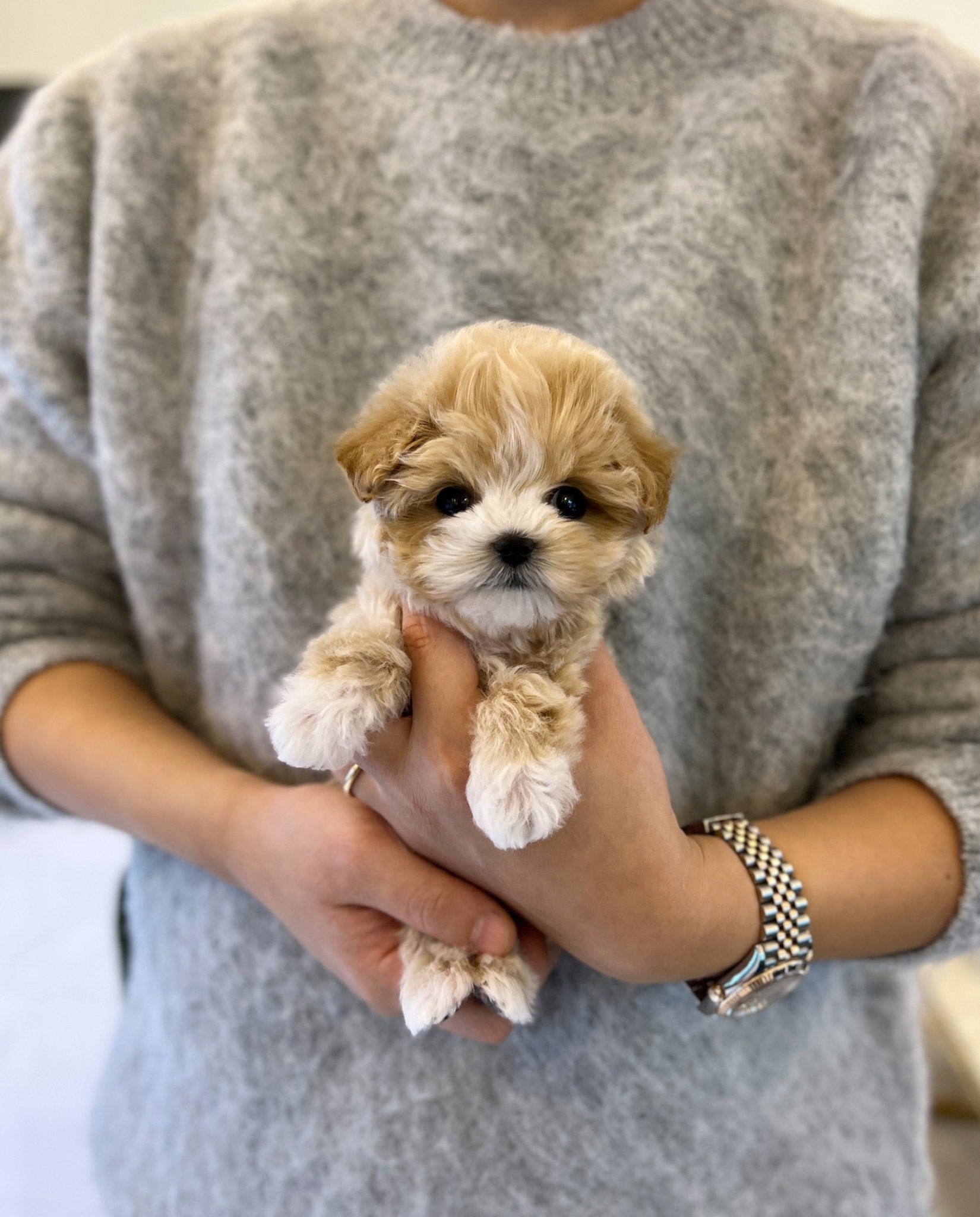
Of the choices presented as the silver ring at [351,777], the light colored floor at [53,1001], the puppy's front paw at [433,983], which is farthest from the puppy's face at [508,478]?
the light colored floor at [53,1001]

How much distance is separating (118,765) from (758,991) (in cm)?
88

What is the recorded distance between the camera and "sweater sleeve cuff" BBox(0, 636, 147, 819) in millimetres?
1189

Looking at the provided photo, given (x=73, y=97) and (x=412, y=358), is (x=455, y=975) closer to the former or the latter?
(x=412, y=358)

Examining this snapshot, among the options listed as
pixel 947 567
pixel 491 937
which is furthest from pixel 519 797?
pixel 947 567

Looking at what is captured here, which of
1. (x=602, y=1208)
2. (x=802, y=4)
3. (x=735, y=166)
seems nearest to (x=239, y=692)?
(x=602, y=1208)

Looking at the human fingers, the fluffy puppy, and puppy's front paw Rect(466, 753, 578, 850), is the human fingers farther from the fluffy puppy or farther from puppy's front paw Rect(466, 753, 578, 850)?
puppy's front paw Rect(466, 753, 578, 850)

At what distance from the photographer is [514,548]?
73 cm

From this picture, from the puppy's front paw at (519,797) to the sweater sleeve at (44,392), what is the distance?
80 centimetres

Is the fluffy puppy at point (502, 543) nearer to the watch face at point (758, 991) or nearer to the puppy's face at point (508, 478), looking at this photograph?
the puppy's face at point (508, 478)

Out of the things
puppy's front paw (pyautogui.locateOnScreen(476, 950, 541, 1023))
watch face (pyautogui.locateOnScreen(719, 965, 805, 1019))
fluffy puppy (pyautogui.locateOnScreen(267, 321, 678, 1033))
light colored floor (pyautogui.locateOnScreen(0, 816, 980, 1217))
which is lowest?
light colored floor (pyautogui.locateOnScreen(0, 816, 980, 1217))

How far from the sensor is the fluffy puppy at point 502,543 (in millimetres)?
745

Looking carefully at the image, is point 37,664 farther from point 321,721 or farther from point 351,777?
point 321,721

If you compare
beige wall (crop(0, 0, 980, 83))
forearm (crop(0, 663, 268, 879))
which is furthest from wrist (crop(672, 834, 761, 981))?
beige wall (crop(0, 0, 980, 83))

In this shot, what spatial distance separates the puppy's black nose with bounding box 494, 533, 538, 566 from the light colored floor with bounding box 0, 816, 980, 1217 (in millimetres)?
1087
